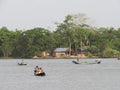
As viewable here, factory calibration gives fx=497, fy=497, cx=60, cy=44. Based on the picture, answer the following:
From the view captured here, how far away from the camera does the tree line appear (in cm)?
10569

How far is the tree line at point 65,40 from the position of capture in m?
106

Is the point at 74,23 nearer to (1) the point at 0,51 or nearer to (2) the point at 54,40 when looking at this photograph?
(2) the point at 54,40

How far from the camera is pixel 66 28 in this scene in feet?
362

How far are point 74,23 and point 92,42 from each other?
7.77 m

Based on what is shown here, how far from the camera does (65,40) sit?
108m
